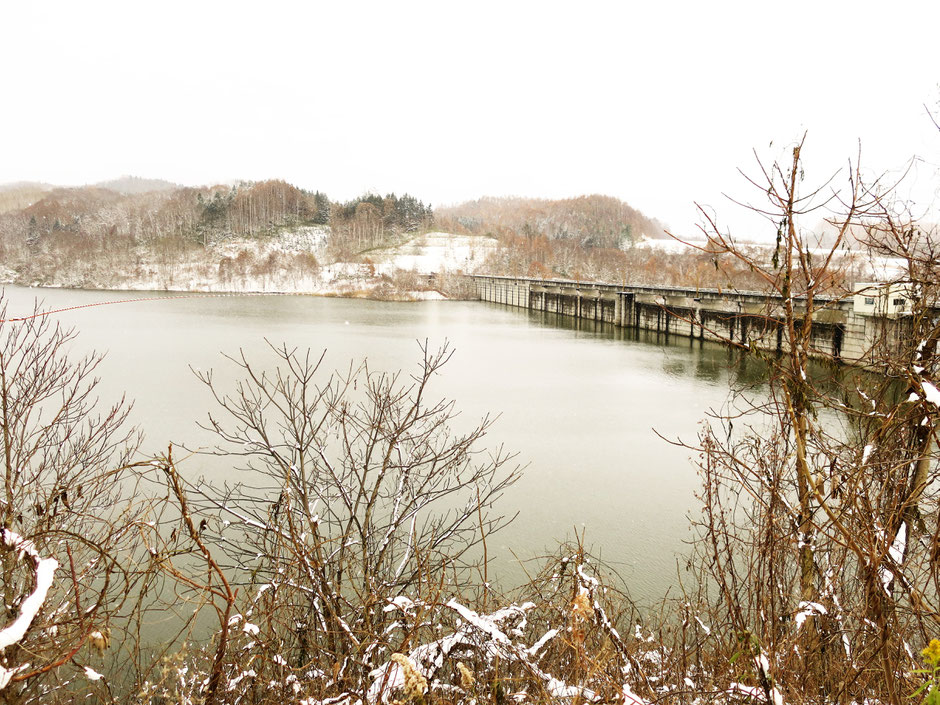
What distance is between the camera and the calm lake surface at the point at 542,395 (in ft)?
25.9

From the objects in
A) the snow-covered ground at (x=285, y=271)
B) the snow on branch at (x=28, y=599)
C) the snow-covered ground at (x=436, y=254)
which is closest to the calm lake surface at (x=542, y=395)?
the snow on branch at (x=28, y=599)

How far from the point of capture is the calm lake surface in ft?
25.9

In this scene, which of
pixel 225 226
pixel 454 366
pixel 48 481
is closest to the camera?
pixel 48 481

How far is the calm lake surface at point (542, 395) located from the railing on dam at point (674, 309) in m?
1.88

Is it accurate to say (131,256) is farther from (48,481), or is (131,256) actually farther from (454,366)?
(48,481)

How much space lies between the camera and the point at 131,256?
7606 cm

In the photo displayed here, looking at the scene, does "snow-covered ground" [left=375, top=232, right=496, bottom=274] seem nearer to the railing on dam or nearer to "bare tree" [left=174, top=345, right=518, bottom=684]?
the railing on dam

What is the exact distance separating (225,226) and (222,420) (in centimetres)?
8479

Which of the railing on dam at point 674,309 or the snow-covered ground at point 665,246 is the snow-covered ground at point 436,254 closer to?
the railing on dam at point 674,309

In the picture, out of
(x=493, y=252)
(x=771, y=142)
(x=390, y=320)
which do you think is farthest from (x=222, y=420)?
(x=493, y=252)

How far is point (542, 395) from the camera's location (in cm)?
1606

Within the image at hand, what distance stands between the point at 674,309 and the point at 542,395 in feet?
67.7

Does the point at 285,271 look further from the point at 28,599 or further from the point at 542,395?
the point at 28,599

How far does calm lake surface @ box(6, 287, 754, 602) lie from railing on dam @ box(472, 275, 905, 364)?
1.88 meters
